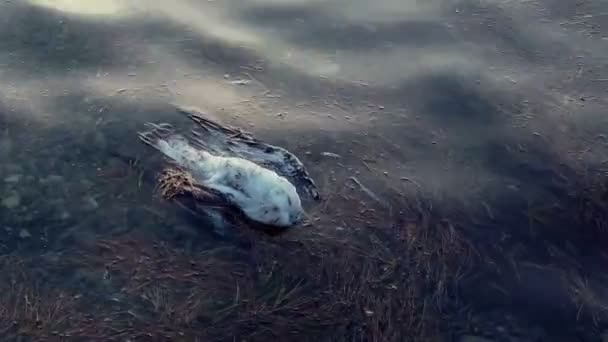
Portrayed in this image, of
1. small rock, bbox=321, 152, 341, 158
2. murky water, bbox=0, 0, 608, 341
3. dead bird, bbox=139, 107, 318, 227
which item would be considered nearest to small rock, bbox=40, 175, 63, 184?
murky water, bbox=0, 0, 608, 341

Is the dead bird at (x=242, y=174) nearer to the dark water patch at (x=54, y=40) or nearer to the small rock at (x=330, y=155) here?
the small rock at (x=330, y=155)

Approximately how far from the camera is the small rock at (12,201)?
2600 mm

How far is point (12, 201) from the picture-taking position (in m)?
2.62

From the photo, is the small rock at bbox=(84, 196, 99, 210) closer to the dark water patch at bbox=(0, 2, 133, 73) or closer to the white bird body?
the white bird body

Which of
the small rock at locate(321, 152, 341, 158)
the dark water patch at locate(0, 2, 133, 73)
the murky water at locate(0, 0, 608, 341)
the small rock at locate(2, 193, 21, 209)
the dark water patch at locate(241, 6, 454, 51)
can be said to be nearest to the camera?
the murky water at locate(0, 0, 608, 341)

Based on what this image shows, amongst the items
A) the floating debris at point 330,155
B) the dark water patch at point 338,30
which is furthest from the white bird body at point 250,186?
the dark water patch at point 338,30

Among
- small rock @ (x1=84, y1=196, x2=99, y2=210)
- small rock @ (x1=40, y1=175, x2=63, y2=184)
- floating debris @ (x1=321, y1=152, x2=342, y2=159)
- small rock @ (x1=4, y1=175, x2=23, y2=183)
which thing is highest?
small rock @ (x1=4, y1=175, x2=23, y2=183)

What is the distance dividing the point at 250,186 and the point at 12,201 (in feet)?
2.77

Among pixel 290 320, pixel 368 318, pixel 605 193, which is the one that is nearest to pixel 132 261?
pixel 290 320

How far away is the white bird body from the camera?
2604 mm

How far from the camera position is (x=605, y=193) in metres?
2.92

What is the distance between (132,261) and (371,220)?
0.87m

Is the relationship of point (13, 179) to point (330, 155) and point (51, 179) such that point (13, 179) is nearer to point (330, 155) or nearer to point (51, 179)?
point (51, 179)

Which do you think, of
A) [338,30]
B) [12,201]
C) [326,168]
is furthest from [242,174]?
[338,30]
